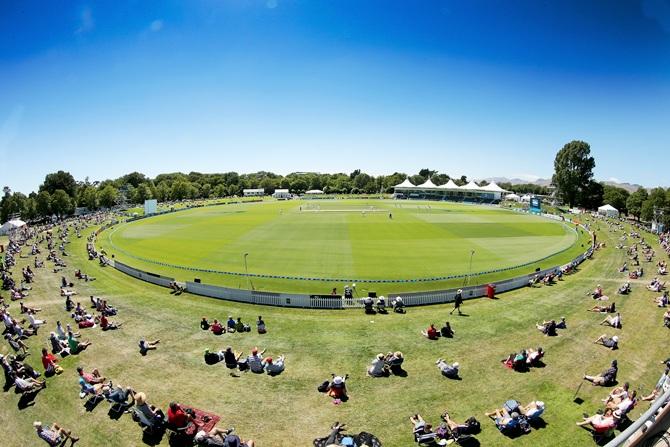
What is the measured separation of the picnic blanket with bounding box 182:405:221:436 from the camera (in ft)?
33.8

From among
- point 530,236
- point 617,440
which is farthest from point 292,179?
point 617,440

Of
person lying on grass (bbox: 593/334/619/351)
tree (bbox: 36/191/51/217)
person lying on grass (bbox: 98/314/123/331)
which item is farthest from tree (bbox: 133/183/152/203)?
person lying on grass (bbox: 593/334/619/351)

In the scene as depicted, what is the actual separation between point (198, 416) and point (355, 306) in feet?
39.1

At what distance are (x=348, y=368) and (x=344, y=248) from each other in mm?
27364

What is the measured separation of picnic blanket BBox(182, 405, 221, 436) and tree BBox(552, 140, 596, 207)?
391 feet

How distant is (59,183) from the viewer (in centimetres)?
11681

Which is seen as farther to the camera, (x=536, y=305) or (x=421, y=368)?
(x=536, y=305)

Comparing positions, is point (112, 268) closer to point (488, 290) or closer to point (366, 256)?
point (366, 256)

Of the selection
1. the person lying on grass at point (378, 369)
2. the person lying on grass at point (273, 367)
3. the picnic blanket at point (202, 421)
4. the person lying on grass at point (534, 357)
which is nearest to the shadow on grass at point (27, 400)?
the picnic blanket at point (202, 421)

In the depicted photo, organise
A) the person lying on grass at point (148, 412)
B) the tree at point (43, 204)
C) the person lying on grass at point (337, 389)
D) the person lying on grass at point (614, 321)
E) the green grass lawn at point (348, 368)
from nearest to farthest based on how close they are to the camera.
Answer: the person lying on grass at point (148, 412), the green grass lawn at point (348, 368), the person lying on grass at point (337, 389), the person lying on grass at point (614, 321), the tree at point (43, 204)

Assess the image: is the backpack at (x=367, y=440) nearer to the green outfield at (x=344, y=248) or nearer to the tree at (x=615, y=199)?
the green outfield at (x=344, y=248)

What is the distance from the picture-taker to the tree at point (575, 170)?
335 feet

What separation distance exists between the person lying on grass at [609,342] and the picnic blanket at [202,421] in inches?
662

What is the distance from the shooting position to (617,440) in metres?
7.54
